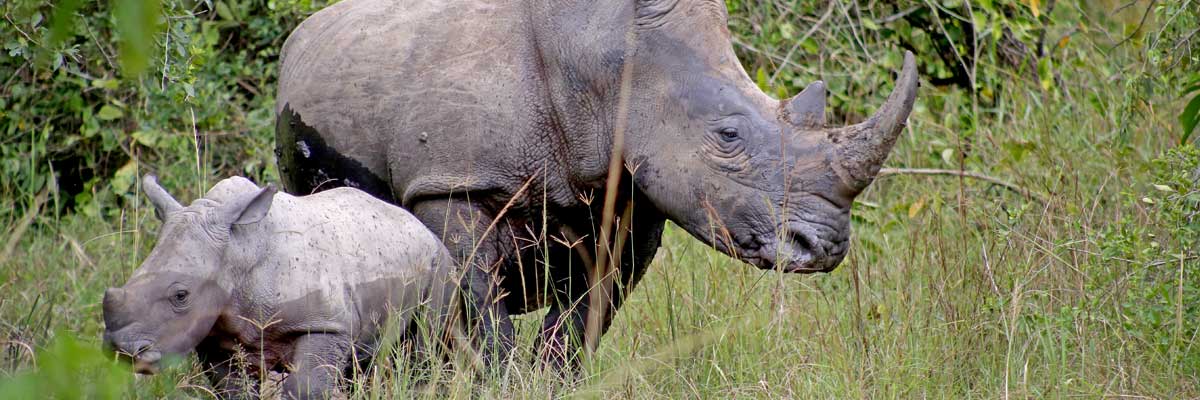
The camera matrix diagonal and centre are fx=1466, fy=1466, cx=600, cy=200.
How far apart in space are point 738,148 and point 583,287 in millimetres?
897

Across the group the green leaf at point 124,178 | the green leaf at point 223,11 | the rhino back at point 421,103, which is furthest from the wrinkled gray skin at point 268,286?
the green leaf at point 223,11

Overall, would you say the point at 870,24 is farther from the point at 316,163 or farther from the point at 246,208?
the point at 246,208

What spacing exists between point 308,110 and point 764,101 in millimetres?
1300

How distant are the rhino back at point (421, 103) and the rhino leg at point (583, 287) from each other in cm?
51

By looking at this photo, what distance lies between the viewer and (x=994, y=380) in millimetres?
4316

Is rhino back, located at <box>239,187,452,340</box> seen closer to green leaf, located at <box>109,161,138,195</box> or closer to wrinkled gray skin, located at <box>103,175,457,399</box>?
wrinkled gray skin, located at <box>103,175,457,399</box>

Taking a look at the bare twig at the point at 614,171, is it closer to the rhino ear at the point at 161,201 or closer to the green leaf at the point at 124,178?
the rhino ear at the point at 161,201

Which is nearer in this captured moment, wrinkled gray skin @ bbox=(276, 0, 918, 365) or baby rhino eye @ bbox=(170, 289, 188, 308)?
baby rhino eye @ bbox=(170, 289, 188, 308)

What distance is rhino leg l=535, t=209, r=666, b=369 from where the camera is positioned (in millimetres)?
4375

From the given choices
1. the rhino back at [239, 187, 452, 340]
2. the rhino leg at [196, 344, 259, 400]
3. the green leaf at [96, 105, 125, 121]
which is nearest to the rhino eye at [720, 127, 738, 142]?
the rhino back at [239, 187, 452, 340]

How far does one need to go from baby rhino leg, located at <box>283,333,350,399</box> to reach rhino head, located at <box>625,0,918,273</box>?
962 mm

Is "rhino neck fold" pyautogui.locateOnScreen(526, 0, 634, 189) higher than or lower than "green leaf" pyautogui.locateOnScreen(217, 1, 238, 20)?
higher

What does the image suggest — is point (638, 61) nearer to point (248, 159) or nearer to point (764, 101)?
point (764, 101)

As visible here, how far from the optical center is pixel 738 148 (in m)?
3.88
